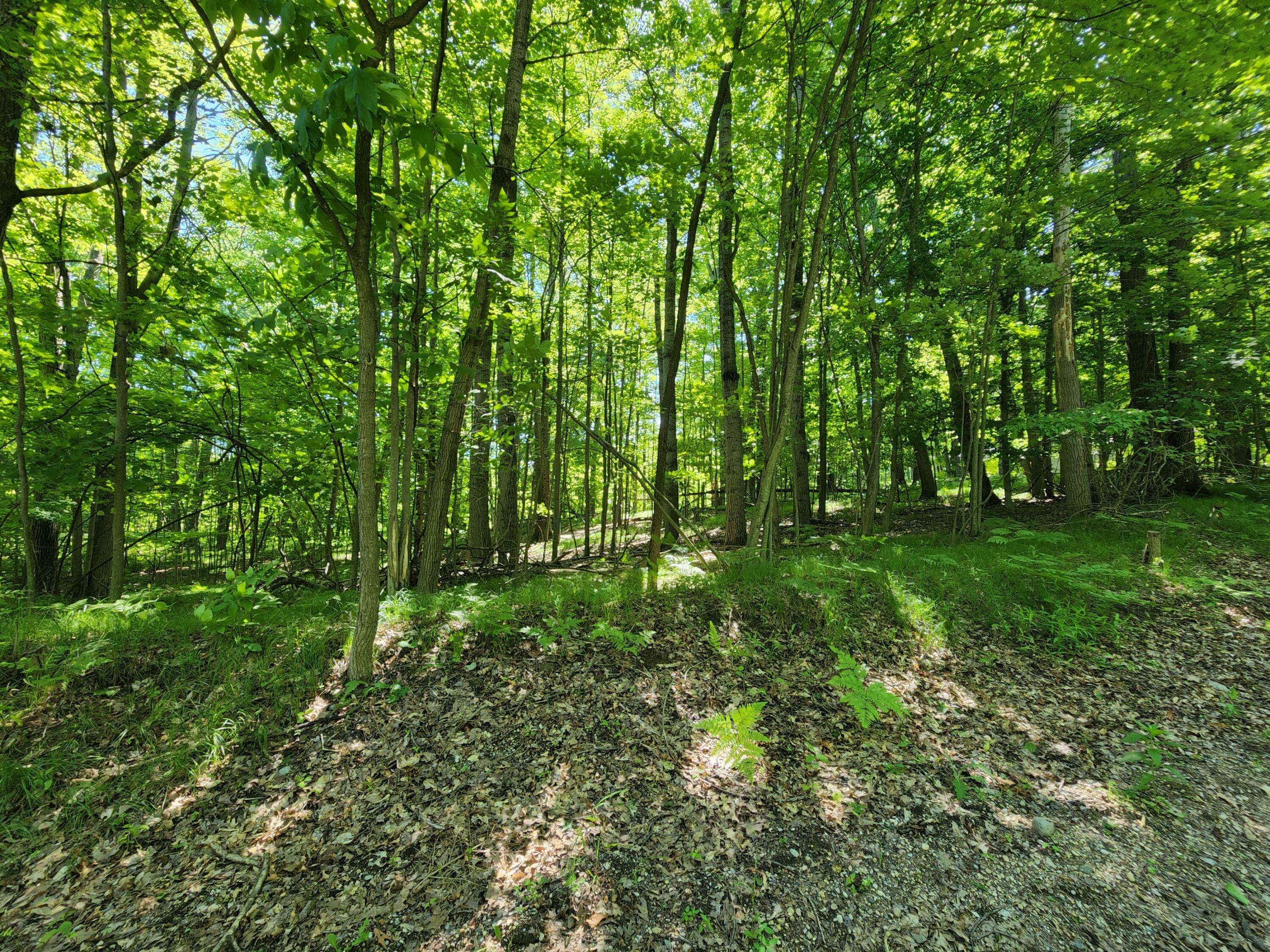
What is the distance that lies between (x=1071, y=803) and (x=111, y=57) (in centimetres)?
1000

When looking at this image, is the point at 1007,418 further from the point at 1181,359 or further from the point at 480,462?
the point at 480,462

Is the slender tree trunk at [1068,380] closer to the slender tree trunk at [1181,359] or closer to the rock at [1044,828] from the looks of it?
the slender tree trunk at [1181,359]

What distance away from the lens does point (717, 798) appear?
109 inches

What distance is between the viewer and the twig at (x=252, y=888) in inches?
75.7

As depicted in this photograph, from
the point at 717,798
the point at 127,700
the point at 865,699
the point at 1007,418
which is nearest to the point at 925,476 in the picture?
the point at 1007,418

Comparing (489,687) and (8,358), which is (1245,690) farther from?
(8,358)

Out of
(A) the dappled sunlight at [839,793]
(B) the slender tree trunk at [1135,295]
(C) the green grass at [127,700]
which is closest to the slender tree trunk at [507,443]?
(C) the green grass at [127,700]

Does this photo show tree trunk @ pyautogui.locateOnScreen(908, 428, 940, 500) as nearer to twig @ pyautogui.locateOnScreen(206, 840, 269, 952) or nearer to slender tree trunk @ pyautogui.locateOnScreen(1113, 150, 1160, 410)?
slender tree trunk @ pyautogui.locateOnScreen(1113, 150, 1160, 410)

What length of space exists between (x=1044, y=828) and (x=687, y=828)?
206 centimetres

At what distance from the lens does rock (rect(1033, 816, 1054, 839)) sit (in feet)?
8.44

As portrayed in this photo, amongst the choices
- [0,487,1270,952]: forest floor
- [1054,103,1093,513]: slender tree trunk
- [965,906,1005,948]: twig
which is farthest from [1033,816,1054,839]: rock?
[1054,103,1093,513]: slender tree trunk

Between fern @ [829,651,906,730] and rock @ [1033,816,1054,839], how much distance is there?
794mm

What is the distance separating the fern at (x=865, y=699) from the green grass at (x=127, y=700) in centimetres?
383

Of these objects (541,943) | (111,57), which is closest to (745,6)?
(111,57)
